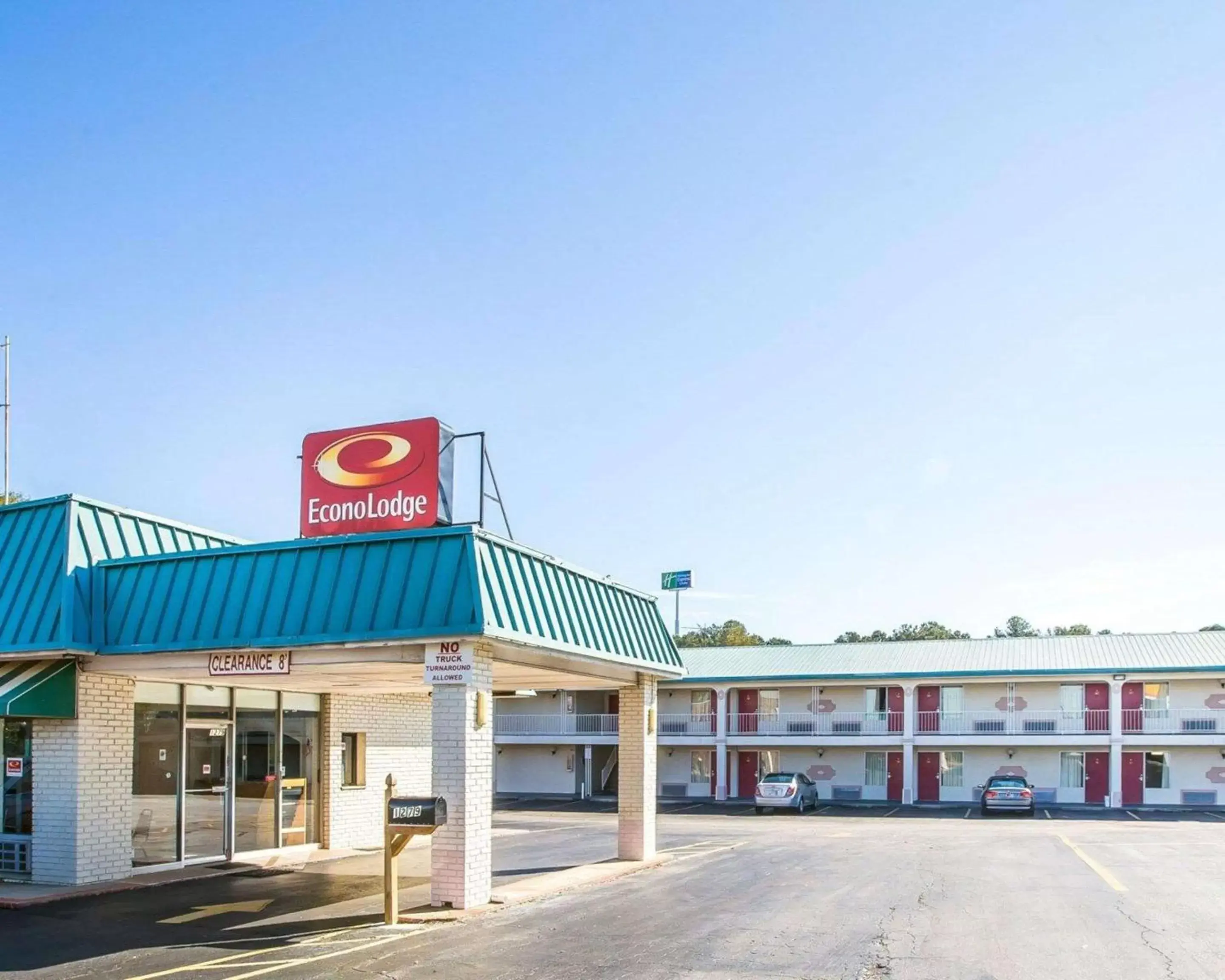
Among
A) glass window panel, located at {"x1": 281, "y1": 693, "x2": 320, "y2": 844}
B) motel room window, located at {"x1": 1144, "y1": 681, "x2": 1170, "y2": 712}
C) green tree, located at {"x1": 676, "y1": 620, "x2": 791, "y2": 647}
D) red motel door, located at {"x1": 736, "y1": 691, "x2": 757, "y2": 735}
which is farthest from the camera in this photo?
green tree, located at {"x1": 676, "y1": 620, "x2": 791, "y2": 647}

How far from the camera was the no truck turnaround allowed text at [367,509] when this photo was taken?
17.1 meters

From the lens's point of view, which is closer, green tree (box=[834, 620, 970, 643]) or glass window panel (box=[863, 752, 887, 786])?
glass window panel (box=[863, 752, 887, 786])

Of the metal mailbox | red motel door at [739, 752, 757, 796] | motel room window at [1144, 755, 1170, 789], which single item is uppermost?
the metal mailbox

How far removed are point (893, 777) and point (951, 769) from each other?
6.92ft

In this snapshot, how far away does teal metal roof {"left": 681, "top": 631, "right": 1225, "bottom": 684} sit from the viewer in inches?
1672

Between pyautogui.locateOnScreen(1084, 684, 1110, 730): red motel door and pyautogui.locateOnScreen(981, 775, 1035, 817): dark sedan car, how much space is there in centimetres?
621

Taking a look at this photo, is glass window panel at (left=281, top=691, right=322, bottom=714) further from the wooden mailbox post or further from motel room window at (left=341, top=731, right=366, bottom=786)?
the wooden mailbox post

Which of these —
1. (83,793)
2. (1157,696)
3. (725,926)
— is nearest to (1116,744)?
(1157,696)

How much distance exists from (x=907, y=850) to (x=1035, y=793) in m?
22.9

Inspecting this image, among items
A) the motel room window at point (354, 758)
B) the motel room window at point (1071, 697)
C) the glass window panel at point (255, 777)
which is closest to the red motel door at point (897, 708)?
the motel room window at point (1071, 697)

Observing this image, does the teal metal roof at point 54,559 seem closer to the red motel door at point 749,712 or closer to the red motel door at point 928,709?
the red motel door at point 749,712

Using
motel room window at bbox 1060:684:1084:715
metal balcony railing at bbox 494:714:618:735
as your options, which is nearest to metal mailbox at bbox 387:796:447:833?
metal balcony railing at bbox 494:714:618:735

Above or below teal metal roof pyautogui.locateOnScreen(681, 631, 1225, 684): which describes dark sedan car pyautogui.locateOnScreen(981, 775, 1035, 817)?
below

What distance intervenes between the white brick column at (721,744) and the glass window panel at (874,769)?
17.0 feet
